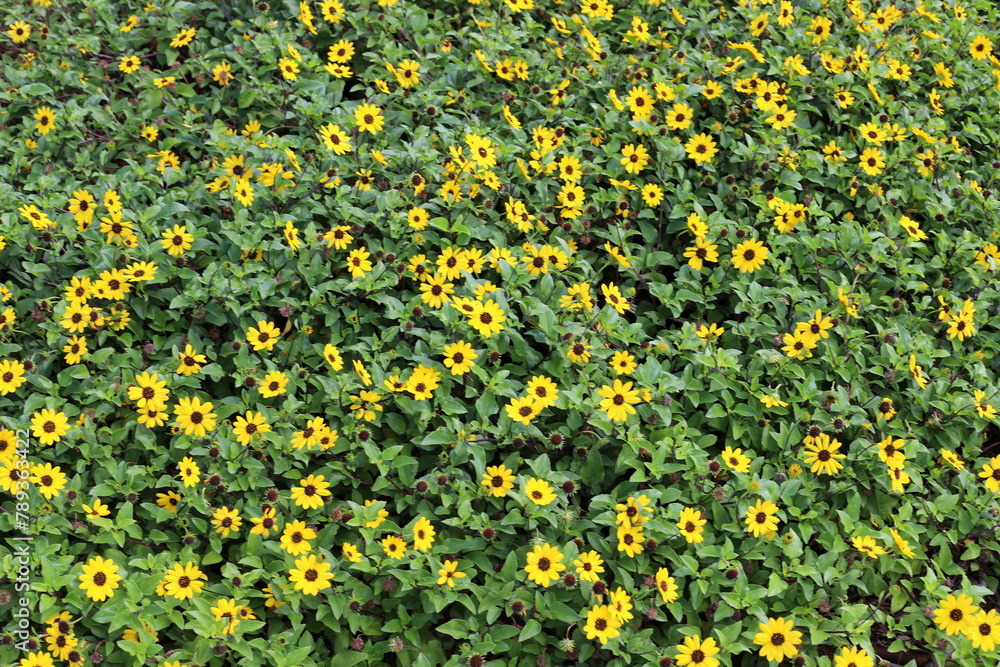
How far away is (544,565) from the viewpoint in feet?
8.95

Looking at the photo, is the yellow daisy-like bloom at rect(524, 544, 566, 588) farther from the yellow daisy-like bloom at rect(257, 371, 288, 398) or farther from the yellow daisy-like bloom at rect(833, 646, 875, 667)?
the yellow daisy-like bloom at rect(257, 371, 288, 398)

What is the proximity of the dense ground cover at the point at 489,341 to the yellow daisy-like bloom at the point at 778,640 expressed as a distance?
0.01 m

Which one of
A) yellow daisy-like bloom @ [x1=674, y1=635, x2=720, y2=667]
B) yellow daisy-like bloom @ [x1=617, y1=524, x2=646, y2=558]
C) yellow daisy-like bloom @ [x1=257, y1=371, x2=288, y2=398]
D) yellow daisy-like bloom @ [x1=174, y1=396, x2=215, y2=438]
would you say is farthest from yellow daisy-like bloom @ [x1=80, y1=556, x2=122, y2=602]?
yellow daisy-like bloom @ [x1=674, y1=635, x2=720, y2=667]

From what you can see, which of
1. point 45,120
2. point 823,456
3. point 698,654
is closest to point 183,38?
point 45,120

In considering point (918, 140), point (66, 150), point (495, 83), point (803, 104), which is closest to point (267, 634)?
point (66, 150)

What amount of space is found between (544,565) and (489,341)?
914 mm

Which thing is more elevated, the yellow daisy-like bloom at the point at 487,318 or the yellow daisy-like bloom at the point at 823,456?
the yellow daisy-like bloom at the point at 487,318

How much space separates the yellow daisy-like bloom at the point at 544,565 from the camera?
106 inches

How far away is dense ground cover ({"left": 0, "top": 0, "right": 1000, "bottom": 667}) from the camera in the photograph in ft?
9.11

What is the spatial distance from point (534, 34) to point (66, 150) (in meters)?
2.55

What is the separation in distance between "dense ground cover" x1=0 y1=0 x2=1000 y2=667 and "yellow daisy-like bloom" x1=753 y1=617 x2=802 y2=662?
0.04 ft

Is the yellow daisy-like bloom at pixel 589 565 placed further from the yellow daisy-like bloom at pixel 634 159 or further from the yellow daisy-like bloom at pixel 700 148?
the yellow daisy-like bloom at pixel 700 148

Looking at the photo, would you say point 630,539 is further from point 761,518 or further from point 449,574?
point 449,574

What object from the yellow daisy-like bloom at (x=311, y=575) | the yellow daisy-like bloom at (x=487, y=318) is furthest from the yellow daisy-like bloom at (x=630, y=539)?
the yellow daisy-like bloom at (x=311, y=575)
